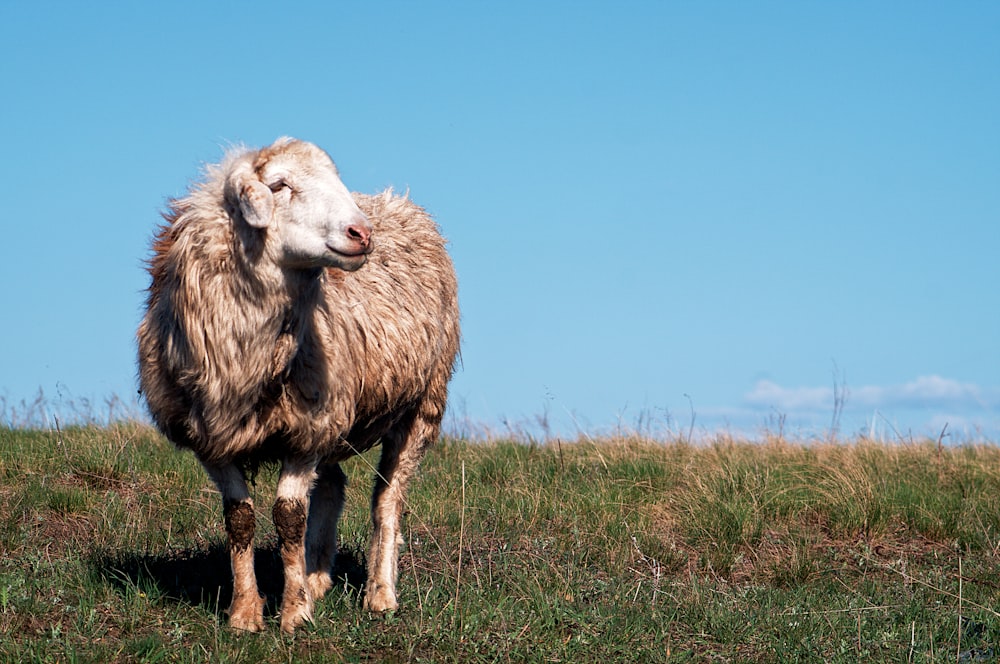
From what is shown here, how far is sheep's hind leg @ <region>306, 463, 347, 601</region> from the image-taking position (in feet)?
19.3

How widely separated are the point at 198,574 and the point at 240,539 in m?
1.09

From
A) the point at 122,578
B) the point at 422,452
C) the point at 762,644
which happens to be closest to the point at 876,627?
the point at 762,644

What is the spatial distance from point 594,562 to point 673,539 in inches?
35.1

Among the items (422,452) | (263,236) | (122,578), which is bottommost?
(122,578)

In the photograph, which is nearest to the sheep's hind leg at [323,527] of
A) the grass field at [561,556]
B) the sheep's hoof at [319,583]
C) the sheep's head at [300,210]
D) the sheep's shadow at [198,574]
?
the sheep's hoof at [319,583]

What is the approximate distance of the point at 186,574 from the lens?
5852 mm

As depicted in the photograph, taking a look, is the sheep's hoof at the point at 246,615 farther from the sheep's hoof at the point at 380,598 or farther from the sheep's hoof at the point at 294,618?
the sheep's hoof at the point at 380,598

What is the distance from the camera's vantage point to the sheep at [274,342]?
456 cm

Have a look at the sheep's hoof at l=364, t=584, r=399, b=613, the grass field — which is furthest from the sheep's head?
the sheep's hoof at l=364, t=584, r=399, b=613

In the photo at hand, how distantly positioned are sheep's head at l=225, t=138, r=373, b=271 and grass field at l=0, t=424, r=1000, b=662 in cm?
144

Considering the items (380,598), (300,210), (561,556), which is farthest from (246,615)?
(561,556)

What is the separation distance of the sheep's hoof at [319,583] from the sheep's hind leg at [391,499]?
291 mm

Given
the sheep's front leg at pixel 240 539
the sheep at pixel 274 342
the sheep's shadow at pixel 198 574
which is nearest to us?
the sheep at pixel 274 342

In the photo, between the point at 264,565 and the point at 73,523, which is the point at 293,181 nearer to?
the point at 264,565
